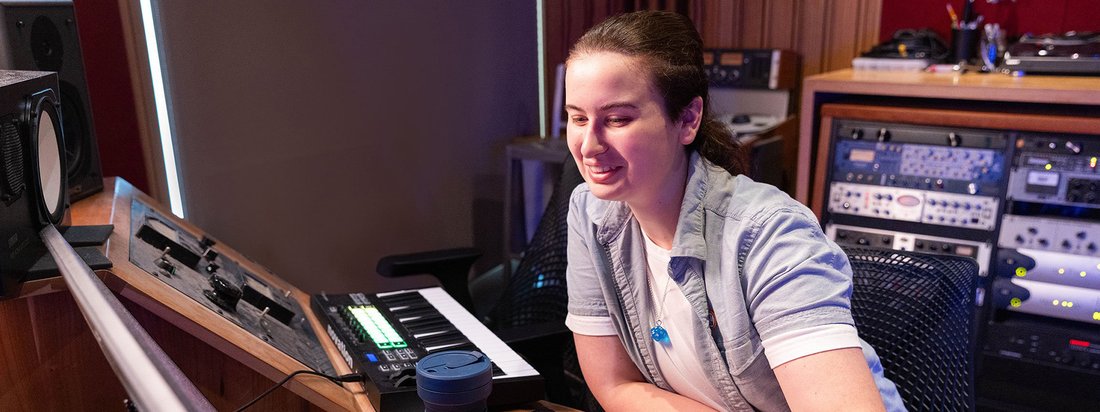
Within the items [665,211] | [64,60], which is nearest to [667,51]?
[665,211]

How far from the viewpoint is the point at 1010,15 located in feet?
9.80

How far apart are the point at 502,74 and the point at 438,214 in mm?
759

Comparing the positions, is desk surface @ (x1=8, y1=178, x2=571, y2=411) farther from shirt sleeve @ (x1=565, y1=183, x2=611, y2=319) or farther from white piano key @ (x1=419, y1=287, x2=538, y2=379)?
shirt sleeve @ (x1=565, y1=183, x2=611, y2=319)

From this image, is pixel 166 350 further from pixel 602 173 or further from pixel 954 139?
pixel 954 139

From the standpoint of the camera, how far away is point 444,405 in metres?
0.93

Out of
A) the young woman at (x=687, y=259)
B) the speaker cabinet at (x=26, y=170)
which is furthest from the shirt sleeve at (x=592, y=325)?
the speaker cabinet at (x=26, y=170)

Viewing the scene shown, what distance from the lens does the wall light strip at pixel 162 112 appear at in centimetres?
205

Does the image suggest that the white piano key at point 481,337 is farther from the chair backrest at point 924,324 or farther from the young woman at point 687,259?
the chair backrest at point 924,324

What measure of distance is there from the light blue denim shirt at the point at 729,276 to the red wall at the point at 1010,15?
2.34 m

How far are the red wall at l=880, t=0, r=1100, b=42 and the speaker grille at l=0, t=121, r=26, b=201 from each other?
3098 mm

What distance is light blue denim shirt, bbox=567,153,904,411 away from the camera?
106 centimetres

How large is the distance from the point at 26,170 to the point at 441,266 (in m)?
1.03

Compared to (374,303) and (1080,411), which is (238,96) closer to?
(374,303)

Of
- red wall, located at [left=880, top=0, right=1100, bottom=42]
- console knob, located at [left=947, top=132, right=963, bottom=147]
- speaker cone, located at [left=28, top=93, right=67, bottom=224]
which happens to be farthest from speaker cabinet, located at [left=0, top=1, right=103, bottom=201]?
red wall, located at [left=880, top=0, right=1100, bottom=42]
